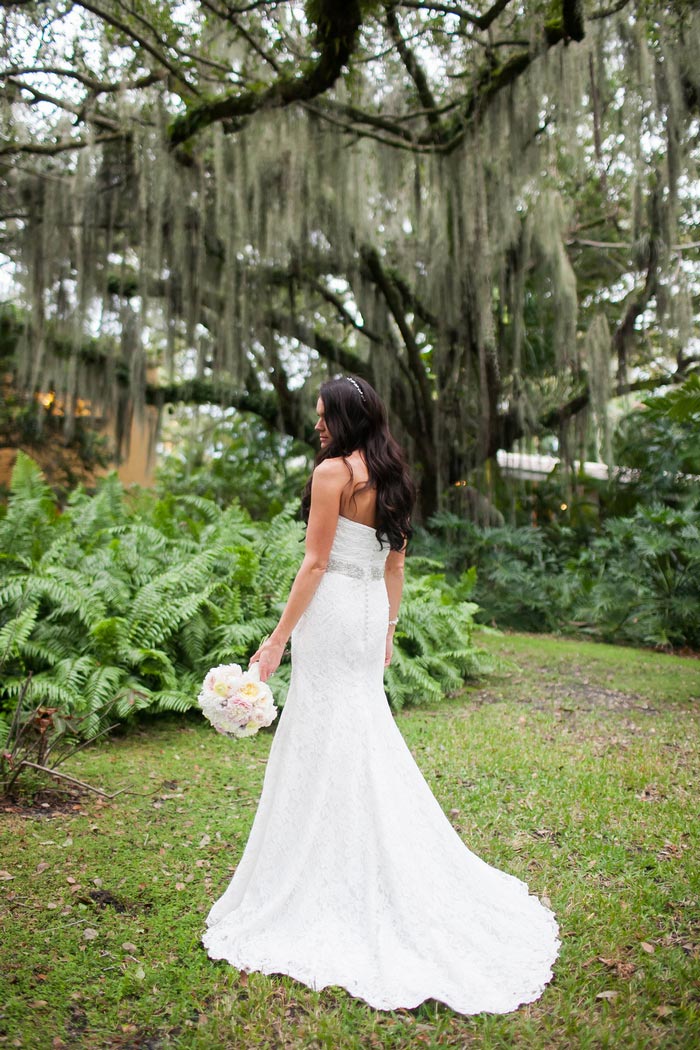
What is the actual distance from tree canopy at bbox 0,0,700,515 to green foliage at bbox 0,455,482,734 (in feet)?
10.6

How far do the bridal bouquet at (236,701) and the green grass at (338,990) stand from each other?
71cm

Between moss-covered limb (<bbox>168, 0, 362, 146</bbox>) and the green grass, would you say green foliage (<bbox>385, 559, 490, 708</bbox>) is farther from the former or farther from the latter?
moss-covered limb (<bbox>168, 0, 362, 146</bbox>)

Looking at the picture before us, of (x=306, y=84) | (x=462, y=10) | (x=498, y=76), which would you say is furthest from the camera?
(x=498, y=76)

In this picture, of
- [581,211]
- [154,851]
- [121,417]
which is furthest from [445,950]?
[581,211]

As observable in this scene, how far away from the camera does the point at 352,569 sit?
281 centimetres

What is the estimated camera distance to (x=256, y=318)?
9641mm

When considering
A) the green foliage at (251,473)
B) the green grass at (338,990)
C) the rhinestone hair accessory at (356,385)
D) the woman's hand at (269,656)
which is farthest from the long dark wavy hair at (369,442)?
the green foliage at (251,473)

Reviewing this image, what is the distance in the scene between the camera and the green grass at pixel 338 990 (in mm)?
2205

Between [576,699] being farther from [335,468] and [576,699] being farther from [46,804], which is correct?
[335,468]

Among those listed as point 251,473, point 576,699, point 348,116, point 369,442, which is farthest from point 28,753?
point 251,473

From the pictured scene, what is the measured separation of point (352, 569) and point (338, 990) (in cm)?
130

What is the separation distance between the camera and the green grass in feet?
7.23

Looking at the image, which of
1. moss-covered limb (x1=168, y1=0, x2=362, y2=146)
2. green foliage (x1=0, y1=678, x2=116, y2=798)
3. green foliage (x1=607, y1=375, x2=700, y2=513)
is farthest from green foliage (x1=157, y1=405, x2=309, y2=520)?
green foliage (x1=0, y1=678, x2=116, y2=798)

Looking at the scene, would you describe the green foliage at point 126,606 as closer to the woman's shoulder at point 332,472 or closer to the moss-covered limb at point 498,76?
the woman's shoulder at point 332,472
